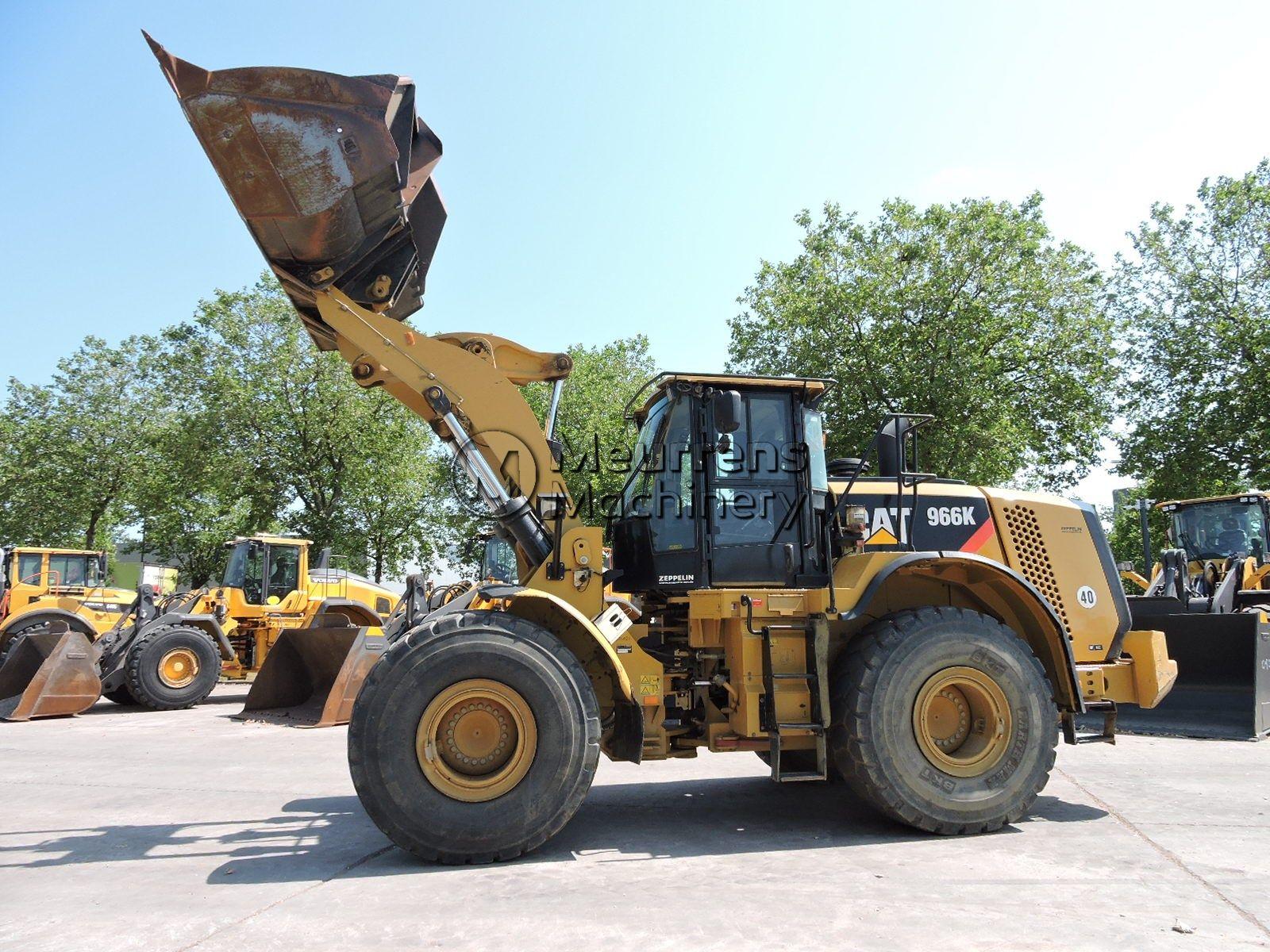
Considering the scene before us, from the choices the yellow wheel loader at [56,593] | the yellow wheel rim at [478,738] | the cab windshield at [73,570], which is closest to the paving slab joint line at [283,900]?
the yellow wheel rim at [478,738]

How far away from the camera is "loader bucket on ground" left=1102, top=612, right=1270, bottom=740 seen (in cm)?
878

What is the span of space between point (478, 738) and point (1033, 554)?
413cm

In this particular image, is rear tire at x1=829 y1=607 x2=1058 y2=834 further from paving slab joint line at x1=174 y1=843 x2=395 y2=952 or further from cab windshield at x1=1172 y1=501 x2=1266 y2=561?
cab windshield at x1=1172 y1=501 x2=1266 y2=561

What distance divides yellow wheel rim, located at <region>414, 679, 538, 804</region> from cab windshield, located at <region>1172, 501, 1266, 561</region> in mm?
14593

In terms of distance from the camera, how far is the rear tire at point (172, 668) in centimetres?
1395

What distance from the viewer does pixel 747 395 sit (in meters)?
6.21

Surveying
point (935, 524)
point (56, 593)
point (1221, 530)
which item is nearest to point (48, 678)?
point (56, 593)

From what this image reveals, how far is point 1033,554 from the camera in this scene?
21.2ft

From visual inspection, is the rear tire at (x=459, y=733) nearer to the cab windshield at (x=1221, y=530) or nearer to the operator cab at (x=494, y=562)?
the operator cab at (x=494, y=562)

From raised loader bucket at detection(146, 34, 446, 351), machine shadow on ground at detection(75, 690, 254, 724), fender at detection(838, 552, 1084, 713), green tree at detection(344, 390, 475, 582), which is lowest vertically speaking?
machine shadow on ground at detection(75, 690, 254, 724)

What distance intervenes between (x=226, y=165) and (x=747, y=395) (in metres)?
3.59

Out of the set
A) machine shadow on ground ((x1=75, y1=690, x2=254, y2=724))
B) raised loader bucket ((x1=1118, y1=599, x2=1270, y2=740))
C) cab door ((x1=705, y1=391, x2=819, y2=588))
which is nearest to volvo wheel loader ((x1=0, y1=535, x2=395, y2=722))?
machine shadow on ground ((x1=75, y1=690, x2=254, y2=724))

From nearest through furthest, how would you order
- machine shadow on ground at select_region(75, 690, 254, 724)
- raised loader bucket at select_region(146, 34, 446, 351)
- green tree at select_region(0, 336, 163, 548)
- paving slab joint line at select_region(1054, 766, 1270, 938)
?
1. paving slab joint line at select_region(1054, 766, 1270, 938)
2. raised loader bucket at select_region(146, 34, 446, 351)
3. machine shadow on ground at select_region(75, 690, 254, 724)
4. green tree at select_region(0, 336, 163, 548)

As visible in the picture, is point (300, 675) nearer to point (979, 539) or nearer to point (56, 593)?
point (56, 593)
